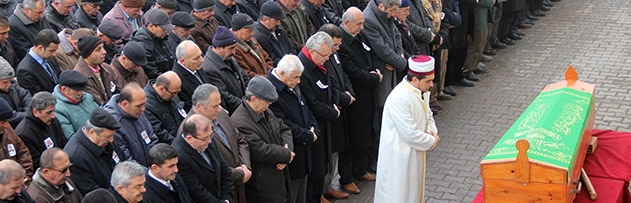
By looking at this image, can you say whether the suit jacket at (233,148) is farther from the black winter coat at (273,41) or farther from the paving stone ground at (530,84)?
the paving stone ground at (530,84)

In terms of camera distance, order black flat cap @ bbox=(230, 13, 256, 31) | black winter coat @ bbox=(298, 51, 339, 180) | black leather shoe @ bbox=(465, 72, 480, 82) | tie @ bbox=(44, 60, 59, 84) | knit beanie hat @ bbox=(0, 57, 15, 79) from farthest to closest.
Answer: black leather shoe @ bbox=(465, 72, 480, 82)
black flat cap @ bbox=(230, 13, 256, 31)
black winter coat @ bbox=(298, 51, 339, 180)
tie @ bbox=(44, 60, 59, 84)
knit beanie hat @ bbox=(0, 57, 15, 79)

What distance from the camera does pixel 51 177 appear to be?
591 cm

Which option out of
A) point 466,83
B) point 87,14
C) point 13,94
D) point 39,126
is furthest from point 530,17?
point 39,126

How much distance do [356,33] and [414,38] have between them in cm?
166

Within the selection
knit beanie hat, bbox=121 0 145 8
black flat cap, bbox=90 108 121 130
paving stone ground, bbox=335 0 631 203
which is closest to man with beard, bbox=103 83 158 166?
black flat cap, bbox=90 108 121 130

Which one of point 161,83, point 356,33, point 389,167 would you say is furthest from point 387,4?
point 161,83

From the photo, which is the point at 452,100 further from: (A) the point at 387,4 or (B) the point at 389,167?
(B) the point at 389,167

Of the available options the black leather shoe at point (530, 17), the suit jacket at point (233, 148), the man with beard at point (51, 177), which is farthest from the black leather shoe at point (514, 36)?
the man with beard at point (51, 177)

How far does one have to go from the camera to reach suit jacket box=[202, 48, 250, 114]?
8086 mm

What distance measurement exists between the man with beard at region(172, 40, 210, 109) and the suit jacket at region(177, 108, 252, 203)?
0.68 metres

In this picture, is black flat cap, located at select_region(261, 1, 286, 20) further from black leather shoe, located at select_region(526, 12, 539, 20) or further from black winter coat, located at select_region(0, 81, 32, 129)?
black leather shoe, located at select_region(526, 12, 539, 20)

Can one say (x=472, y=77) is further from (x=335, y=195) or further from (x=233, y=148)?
(x=233, y=148)

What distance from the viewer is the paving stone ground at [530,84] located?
9.76 m

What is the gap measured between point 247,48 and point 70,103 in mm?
2099
